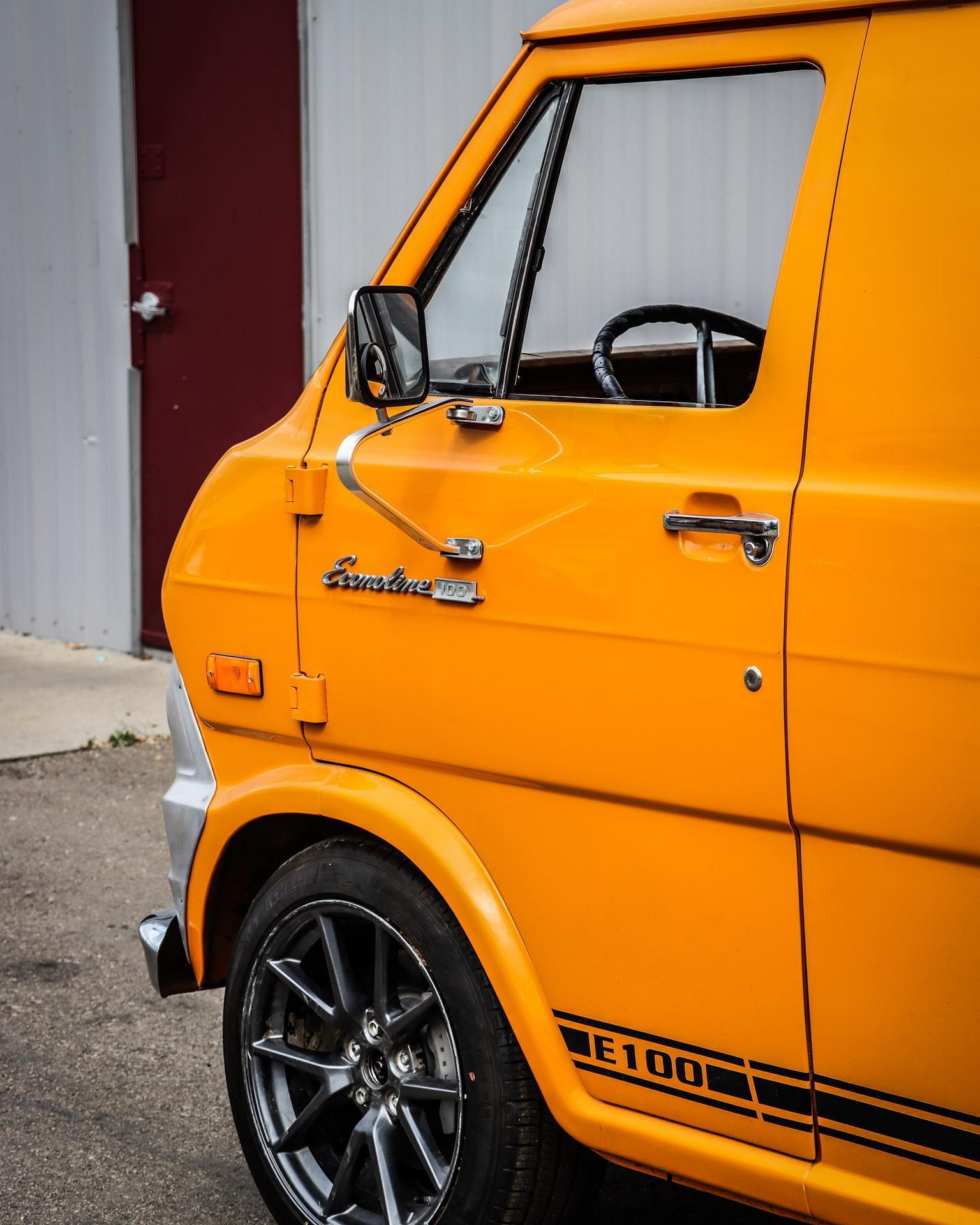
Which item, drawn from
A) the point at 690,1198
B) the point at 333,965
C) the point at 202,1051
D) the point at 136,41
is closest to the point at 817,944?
the point at 333,965

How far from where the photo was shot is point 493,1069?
2.53 m

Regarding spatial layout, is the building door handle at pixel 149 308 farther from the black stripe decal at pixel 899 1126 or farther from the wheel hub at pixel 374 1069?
the black stripe decal at pixel 899 1126

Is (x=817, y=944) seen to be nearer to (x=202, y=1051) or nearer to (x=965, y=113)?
(x=965, y=113)

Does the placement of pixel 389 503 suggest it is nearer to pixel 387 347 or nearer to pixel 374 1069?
pixel 387 347

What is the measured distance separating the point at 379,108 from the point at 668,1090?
5696 millimetres

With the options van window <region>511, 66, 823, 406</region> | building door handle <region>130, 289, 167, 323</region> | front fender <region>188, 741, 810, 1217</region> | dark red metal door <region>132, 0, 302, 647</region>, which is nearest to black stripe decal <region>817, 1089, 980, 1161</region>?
front fender <region>188, 741, 810, 1217</region>

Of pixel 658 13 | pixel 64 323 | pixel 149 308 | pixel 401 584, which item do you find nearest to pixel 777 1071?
pixel 401 584

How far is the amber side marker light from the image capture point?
9.28 feet

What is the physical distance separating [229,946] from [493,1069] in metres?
0.81

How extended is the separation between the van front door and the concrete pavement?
4444mm

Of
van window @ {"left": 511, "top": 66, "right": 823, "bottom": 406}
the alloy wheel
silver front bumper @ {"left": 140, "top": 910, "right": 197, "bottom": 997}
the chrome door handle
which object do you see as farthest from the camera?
silver front bumper @ {"left": 140, "top": 910, "right": 197, "bottom": 997}

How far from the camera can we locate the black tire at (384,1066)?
2.55 m

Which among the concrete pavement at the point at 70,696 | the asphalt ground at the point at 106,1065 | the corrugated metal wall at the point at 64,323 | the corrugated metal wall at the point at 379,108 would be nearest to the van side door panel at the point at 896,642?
the asphalt ground at the point at 106,1065

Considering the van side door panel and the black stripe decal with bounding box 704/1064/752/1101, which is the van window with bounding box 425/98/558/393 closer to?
the van side door panel
